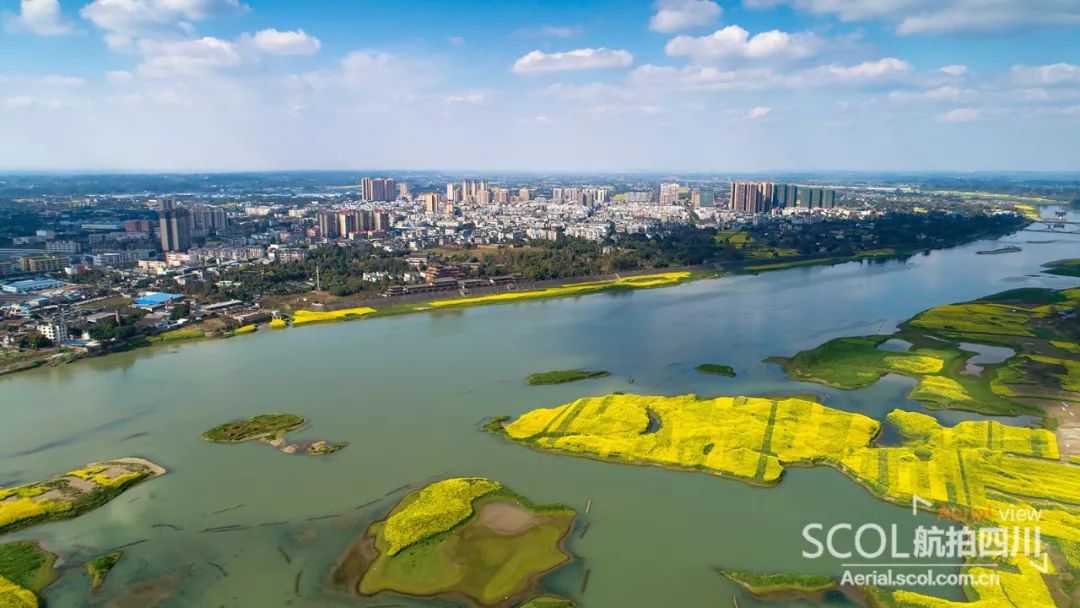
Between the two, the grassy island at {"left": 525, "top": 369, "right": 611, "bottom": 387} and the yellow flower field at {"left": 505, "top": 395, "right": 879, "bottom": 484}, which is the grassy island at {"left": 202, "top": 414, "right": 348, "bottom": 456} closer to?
the yellow flower field at {"left": 505, "top": 395, "right": 879, "bottom": 484}

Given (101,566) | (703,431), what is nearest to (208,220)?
(101,566)

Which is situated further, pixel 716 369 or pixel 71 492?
pixel 716 369

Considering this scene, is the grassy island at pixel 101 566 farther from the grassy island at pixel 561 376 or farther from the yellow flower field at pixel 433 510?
the grassy island at pixel 561 376

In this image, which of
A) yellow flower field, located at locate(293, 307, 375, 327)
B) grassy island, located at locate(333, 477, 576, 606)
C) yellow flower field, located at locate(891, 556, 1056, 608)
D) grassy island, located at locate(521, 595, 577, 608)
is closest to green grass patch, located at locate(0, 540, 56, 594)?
grassy island, located at locate(333, 477, 576, 606)

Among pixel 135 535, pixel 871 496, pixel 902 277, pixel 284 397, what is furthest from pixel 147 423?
pixel 902 277

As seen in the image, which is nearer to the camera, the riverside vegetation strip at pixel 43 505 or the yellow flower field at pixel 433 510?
the riverside vegetation strip at pixel 43 505

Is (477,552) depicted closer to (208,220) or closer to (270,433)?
(270,433)

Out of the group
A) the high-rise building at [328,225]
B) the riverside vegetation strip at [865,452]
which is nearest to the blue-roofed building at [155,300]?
the riverside vegetation strip at [865,452]
